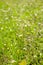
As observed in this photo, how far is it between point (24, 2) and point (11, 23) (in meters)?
4.69

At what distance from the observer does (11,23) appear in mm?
11641

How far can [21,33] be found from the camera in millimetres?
10617

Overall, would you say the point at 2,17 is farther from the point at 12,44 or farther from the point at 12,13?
the point at 12,44

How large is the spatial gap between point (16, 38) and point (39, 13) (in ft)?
12.9

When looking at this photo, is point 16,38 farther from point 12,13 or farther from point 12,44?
point 12,13

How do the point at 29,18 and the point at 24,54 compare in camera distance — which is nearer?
the point at 24,54

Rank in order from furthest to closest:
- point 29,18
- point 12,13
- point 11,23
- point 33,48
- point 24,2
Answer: point 24,2, point 12,13, point 29,18, point 11,23, point 33,48

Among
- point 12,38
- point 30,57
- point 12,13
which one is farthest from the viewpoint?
point 12,13

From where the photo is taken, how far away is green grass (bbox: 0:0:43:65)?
8711 millimetres

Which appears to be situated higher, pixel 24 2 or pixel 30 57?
pixel 30 57

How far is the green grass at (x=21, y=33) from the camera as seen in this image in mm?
8711

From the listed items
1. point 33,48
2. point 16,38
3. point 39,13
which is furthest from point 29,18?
point 33,48

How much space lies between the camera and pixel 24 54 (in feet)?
29.3

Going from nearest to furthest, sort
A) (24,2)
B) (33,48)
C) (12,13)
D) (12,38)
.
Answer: (33,48) → (12,38) → (12,13) → (24,2)
